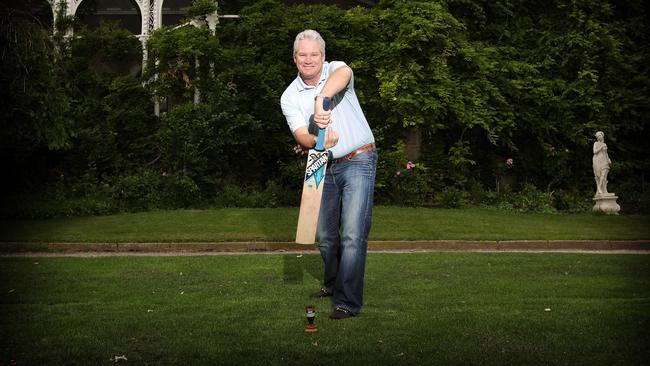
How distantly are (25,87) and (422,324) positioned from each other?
10.5 m

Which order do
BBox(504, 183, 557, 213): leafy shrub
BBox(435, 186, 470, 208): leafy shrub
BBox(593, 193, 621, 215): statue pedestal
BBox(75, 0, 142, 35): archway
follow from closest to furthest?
1. BBox(435, 186, 470, 208): leafy shrub
2. BBox(593, 193, 621, 215): statue pedestal
3. BBox(504, 183, 557, 213): leafy shrub
4. BBox(75, 0, 142, 35): archway

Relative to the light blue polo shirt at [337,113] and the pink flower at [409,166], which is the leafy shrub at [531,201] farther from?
the light blue polo shirt at [337,113]

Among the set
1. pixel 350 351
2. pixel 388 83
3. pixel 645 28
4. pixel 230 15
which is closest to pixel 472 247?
pixel 388 83

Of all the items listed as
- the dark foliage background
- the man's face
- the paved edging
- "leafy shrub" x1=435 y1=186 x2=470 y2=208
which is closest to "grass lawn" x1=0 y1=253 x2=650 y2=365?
the man's face

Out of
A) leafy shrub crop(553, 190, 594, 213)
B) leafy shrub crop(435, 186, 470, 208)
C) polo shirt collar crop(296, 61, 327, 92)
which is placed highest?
polo shirt collar crop(296, 61, 327, 92)

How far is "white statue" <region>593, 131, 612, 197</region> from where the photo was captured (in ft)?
65.8

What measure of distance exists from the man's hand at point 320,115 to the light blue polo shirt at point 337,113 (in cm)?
28

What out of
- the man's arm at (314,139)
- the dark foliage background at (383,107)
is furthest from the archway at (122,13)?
the man's arm at (314,139)

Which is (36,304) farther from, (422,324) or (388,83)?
(388,83)

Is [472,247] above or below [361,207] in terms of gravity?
below

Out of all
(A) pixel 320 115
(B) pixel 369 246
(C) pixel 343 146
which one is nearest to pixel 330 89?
(A) pixel 320 115

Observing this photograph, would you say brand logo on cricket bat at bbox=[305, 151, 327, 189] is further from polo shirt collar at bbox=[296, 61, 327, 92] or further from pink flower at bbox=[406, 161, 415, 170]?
pink flower at bbox=[406, 161, 415, 170]

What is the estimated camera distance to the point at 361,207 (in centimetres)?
650

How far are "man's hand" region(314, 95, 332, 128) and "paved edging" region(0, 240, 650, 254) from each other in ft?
23.1
